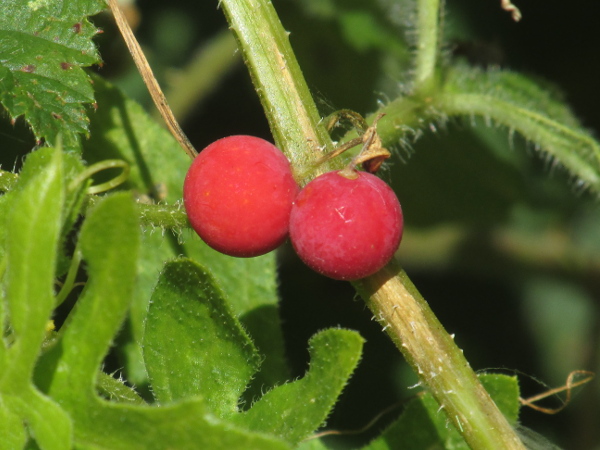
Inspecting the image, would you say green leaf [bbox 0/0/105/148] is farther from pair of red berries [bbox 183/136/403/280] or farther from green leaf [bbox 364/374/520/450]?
green leaf [bbox 364/374/520/450]

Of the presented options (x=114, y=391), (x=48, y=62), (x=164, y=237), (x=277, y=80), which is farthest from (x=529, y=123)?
(x=114, y=391)

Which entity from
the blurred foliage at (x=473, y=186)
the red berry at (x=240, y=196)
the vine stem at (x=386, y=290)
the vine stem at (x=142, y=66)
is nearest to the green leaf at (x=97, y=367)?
the red berry at (x=240, y=196)

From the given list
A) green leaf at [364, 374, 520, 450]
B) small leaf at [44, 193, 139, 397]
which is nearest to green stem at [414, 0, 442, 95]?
green leaf at [364, 374, 520, 450]

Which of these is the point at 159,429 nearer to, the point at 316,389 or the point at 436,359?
the point at 316,389

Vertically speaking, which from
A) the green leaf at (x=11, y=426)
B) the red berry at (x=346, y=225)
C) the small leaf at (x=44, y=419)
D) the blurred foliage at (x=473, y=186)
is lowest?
the blurred foliage at (x=473, y=186)

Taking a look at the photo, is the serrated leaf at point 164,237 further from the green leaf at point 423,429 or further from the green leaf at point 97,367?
the green leaf at point 97,367

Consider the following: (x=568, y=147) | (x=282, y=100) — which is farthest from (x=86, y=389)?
(x=568, y=147)
